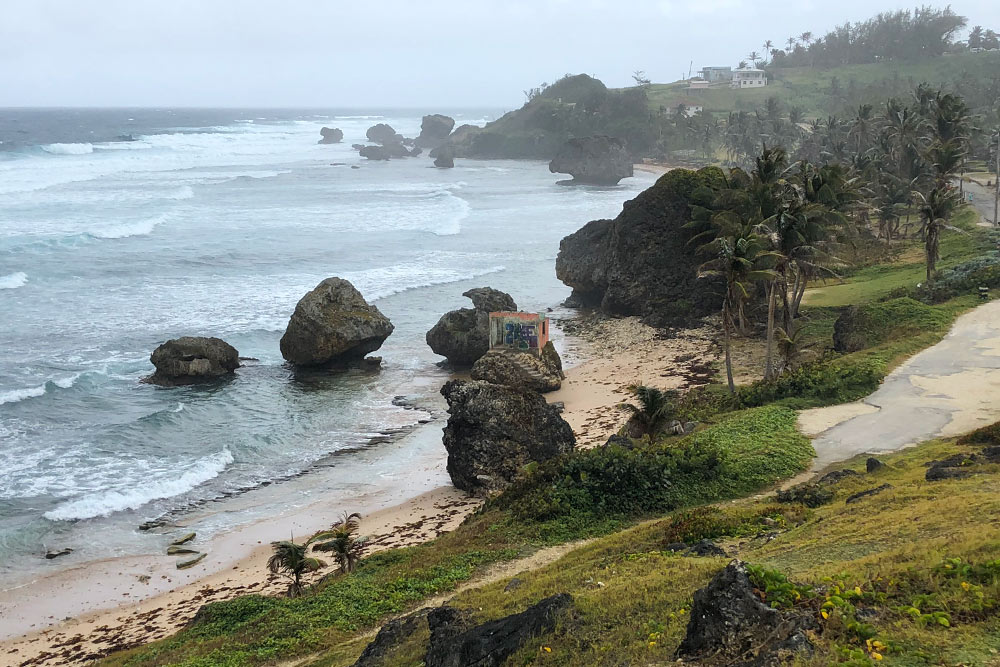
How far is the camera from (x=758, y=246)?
26.4 m

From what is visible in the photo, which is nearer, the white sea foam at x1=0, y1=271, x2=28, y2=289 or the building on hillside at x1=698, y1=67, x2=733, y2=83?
the white sea foam at x1=0, y1=271, x2=28, y2=289

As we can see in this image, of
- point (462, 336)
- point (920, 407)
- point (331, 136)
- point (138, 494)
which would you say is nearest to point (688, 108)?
point (331, 136)

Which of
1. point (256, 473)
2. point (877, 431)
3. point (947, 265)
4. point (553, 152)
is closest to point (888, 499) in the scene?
point (877, 431)

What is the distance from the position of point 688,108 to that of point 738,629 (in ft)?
480

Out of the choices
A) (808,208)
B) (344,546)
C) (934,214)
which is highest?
(808,208)

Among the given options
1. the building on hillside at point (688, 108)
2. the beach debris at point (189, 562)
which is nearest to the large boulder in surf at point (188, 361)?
the beach debris at point (189, 562)

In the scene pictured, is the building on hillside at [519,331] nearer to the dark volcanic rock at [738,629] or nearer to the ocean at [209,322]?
the ocean at [209,322]

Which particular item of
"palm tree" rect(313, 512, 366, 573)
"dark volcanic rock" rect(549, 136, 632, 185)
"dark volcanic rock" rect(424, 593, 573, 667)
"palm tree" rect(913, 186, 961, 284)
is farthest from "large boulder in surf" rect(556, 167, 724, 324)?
"dark volcanic rock" rect(549, 136, 632, 185)

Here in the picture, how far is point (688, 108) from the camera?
148 metres

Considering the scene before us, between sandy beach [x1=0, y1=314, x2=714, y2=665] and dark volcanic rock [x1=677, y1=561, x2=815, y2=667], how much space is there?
13.0 meters

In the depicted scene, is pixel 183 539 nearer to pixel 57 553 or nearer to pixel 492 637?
pixel 57 553

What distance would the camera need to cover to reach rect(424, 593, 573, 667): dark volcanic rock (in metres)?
11.8

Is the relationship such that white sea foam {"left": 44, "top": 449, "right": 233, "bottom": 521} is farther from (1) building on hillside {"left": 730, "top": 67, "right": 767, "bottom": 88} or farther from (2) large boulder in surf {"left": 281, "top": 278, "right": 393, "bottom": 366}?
(1) building on hillside {"left": 730, "top": 67, "right": 767, "bottom": 88}

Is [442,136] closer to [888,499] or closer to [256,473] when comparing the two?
[256,473]
